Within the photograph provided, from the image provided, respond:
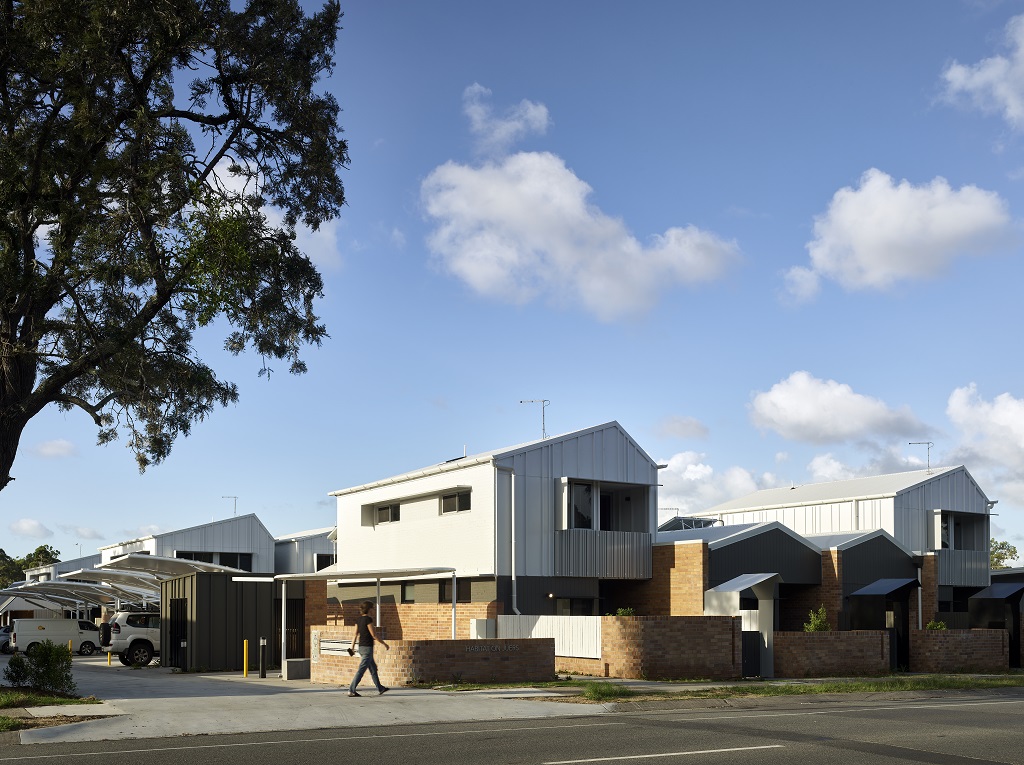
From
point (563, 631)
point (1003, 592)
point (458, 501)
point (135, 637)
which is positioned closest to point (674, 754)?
point (563, 631)

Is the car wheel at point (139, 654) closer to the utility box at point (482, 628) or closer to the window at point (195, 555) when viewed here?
the utility box at point (482, 628)

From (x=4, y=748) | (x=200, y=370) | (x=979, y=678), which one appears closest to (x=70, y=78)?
(x=200, y=370)

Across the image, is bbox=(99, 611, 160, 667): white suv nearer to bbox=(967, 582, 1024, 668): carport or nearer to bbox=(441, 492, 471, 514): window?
bbox=(441, 492, 471, 514): window

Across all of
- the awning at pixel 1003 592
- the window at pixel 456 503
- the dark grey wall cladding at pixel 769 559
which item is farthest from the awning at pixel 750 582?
the awning at pixel 1003 592

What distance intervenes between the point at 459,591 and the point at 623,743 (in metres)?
20.7

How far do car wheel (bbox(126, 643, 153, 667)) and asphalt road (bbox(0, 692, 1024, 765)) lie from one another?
70.9 feet

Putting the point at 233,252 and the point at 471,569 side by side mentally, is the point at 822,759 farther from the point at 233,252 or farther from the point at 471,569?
the point at 471,569

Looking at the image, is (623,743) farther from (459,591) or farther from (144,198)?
(459,591)

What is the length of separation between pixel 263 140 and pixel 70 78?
425 cm

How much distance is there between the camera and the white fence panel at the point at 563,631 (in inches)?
1049

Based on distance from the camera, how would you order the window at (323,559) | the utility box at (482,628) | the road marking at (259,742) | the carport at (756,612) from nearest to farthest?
the road marking at (259,742) < the carport at (756,612) < the utility box at (482,628) < the window at (323,559)

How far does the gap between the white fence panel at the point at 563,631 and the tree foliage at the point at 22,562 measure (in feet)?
276

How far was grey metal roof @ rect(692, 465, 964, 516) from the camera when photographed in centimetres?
4341

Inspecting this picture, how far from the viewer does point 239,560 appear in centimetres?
6116
